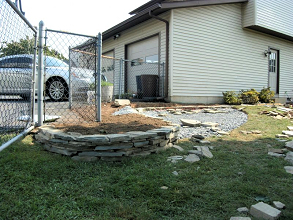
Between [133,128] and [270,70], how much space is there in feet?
36.8

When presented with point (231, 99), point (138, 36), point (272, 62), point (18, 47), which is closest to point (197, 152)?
point (18, 47)

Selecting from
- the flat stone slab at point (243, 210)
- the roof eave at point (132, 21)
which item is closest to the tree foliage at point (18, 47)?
the flat stone slab at point (243, 210)

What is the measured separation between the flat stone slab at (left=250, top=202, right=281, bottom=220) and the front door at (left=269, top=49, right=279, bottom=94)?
466 inches

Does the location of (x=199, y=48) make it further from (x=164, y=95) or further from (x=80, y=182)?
(x=80, y=182)

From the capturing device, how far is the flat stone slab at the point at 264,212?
5.18ft

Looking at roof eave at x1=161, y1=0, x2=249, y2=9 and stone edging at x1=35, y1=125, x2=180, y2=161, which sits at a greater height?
roof eave at x1=161, y1=0, x2=249, y2=9

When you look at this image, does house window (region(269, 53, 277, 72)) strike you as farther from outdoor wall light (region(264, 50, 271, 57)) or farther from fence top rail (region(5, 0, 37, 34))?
fence top rail (region(5, 0, 37, 34))

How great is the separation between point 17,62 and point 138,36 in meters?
7.39

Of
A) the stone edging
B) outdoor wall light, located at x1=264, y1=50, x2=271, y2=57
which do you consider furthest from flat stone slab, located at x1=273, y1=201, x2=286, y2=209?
outdoor wall light, located at x1=264, y1=50, x2=271, y2=57

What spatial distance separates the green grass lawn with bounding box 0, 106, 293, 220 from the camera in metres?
1.65

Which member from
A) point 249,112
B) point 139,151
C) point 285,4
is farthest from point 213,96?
point 139,151

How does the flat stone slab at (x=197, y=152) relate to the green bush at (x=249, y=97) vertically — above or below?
below

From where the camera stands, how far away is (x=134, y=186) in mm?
2006

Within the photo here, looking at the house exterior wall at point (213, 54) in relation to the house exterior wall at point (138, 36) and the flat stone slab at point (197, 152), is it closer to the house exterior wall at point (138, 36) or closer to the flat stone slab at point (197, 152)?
the house exterior wall at point (138, 36)
